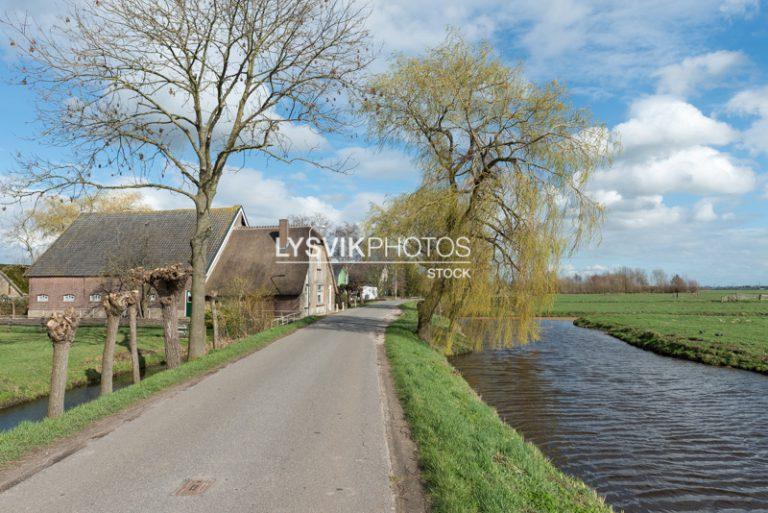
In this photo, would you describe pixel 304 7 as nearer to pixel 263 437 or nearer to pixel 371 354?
pixel 371 354

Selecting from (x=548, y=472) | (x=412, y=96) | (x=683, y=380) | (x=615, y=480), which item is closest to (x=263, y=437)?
(x=548, y=472)

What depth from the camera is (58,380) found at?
8688mm

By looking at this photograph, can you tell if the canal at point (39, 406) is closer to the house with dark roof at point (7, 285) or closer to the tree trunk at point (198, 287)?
the tree trunk at point (198, 287)

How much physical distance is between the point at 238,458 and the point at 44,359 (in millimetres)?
14129

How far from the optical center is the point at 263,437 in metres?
6.25

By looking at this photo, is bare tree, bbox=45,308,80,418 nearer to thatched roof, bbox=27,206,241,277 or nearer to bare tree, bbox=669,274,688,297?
thatched roof, bbox=27,206,241,277

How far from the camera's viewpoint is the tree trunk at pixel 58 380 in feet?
28.1

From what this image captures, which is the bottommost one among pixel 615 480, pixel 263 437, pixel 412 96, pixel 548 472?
pixel 615 480

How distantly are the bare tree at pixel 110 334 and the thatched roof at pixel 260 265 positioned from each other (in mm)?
15377

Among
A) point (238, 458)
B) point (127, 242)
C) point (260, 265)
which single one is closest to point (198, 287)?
point (238, 458)

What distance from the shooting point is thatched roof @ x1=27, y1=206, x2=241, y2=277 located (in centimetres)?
3083

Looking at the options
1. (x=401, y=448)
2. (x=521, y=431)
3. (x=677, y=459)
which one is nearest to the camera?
(x=401, y=448)

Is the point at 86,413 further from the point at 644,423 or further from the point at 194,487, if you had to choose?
the point at 644,423

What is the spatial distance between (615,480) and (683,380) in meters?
10.1
